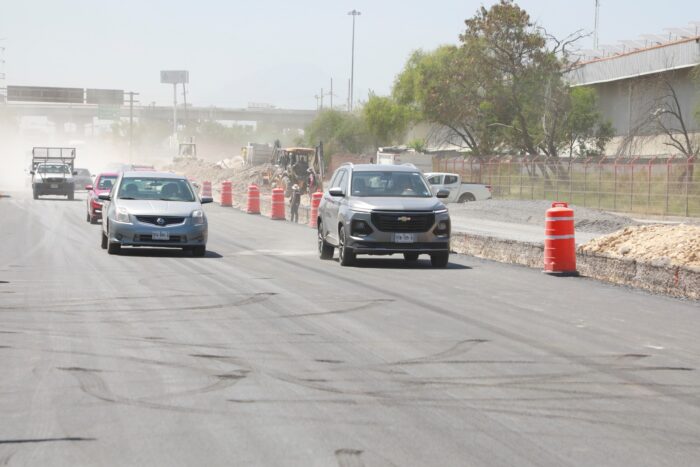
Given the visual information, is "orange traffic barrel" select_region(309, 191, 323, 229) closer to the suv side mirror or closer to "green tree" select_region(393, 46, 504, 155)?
the suv side mirror

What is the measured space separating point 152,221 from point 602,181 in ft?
102

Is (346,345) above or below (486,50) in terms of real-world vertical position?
below

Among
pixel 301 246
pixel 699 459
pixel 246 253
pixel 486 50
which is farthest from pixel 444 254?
pixel 486 50

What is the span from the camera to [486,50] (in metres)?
75.4

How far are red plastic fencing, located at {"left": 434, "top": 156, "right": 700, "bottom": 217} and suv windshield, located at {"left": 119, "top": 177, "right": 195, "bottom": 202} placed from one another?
24477mm

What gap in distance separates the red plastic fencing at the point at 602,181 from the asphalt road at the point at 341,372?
28.0 meters

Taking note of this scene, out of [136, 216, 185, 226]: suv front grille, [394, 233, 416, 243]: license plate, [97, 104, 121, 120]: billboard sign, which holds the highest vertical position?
[97, 104, 121, 120]: billboard sign

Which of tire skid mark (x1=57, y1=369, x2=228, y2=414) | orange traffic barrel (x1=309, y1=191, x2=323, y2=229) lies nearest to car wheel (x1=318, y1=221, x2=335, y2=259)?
orange traffic barrel (x1=309, y1=191, x2=323, y2=229)

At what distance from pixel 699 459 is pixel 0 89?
125 metres

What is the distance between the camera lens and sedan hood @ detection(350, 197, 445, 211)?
836 inches

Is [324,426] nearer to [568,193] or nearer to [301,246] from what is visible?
[301,246]

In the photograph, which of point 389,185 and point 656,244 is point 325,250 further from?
point 656,244

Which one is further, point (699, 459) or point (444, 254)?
point (444, 254)

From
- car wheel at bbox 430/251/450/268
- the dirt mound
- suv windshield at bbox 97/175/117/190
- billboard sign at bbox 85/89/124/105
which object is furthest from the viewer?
billboard sign at bbox 85/89/124/105
